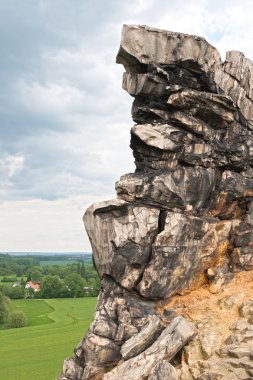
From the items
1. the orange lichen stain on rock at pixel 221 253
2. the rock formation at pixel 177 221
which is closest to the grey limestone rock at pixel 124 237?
the rock formation at pixel 177 221

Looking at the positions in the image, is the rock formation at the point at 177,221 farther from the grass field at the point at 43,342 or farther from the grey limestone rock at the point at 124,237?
the grass field at the point at 43,342

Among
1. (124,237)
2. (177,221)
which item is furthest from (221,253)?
(124,237)

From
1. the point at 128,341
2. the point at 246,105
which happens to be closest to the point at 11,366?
the point at 128,341

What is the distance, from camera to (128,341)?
22953 millimetres

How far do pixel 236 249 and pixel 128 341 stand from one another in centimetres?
1035

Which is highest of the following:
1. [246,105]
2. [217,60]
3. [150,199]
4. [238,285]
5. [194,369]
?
[217,60]

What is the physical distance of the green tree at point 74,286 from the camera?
15695 centimetres

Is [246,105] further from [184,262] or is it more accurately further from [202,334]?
[202,334]

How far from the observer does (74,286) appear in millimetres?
160500

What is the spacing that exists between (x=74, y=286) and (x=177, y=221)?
141998 millimetres

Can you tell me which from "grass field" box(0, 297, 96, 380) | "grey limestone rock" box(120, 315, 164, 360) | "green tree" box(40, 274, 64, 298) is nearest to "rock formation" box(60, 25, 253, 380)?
"grey limestone rock" box(120, 315, 164, 360)

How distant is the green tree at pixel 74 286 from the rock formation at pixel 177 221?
5352 inches

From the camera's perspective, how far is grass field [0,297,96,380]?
53.2 m

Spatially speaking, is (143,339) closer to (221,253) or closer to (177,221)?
(177,221)
